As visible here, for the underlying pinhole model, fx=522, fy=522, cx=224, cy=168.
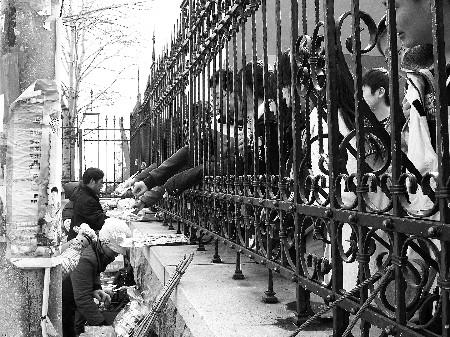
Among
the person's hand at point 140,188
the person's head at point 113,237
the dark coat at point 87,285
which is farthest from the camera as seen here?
the person's head at point 113,237

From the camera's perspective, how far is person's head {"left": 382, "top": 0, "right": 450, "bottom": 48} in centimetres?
181

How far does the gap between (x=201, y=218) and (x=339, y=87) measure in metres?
2.70

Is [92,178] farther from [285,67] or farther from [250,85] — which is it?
[285,67]

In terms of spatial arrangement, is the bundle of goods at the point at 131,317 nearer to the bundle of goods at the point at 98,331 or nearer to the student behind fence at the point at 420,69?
the bundle of goods at the point at 98,331

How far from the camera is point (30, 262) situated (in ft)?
8.32

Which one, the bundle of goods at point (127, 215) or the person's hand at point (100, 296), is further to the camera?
the bundle of goods at point (127, 215)

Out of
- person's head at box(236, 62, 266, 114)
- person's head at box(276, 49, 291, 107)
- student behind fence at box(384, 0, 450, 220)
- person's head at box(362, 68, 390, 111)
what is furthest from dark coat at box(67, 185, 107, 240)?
student behind fence at box(384, 0, 450, 220)

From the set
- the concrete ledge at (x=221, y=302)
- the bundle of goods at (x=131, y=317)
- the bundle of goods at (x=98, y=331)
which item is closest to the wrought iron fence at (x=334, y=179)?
the concrete ledge at (x=221, y=302)

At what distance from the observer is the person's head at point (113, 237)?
665 cm

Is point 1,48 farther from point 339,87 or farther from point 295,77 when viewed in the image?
point 339,87

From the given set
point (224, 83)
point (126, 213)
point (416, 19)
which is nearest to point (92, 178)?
point (126, 213)

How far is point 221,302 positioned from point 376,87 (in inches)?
55.9

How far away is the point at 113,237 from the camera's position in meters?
6.64

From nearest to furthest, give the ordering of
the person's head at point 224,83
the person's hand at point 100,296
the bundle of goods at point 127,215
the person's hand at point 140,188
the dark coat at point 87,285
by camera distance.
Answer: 1. the person's head at point 224,83
2. the person's hand at point 140,188
3. the dark coat at point 87,285
4. the person's hand at point 100,296
5. the bundle of goods at point 127,215
